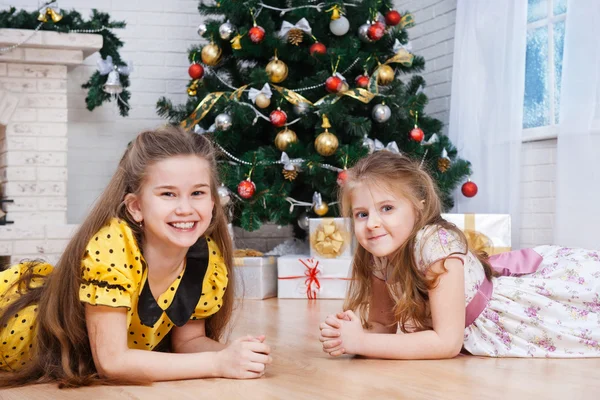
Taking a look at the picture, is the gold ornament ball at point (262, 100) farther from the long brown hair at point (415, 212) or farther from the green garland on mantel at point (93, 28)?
the long brown hair at point (415, 212)

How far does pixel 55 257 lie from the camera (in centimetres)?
392

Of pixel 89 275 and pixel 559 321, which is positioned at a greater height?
pixel 89 275

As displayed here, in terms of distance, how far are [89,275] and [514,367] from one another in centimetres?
91

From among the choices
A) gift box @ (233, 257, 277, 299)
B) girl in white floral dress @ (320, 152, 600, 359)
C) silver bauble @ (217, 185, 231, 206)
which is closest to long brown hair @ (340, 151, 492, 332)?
girl in white floral dress @ (320, 152, 600, 359)

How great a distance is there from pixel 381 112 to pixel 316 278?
833mm

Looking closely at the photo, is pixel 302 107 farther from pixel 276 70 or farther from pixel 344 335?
pixel 344 335

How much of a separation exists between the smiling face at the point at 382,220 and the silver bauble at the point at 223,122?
5.97 ft

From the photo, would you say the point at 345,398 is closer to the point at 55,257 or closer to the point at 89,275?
the point at 89,275

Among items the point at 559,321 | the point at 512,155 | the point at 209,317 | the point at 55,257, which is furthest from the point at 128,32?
the point at 559,321

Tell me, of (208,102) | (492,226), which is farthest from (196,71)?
(492,226)

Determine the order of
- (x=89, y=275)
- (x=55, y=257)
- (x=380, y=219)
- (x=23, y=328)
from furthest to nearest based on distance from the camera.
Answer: (x=55, y=257)
(x=380, y=219)
(x=23, y=328)
(x=89, y=275)

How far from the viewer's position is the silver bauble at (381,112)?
3639 millimetres

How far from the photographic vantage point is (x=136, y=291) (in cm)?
158

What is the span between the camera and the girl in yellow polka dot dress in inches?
58.9
